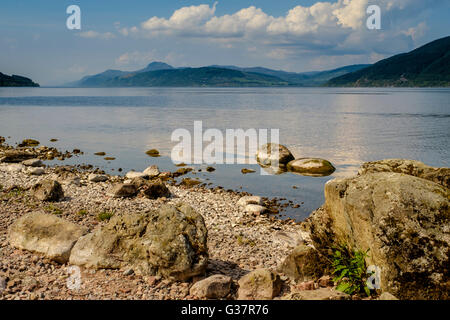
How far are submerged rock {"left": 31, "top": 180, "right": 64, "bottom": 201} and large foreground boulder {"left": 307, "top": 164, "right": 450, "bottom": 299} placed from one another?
576 inches

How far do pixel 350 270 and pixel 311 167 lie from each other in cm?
1987

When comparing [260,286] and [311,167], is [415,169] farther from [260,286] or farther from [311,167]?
Result: [311,167]

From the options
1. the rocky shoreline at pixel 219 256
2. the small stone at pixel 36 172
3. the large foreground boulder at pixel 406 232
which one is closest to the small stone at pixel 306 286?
the rocky shoreline at pixel 219 256

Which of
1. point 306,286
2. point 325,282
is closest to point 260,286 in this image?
point 306,286

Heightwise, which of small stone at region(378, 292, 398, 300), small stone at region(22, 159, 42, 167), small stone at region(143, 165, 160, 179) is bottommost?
small stone at region(143, 165, 160, 179)

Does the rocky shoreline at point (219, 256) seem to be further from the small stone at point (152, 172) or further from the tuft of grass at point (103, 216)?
the small stone at point (152, 172)

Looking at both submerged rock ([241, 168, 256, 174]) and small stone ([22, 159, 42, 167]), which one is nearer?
small stone ([22, 159, 42, 167])

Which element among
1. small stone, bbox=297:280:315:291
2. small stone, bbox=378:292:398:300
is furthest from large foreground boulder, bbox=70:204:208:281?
small stone, bbox=378:292:398:300

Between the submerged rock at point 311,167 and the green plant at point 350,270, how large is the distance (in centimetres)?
1828

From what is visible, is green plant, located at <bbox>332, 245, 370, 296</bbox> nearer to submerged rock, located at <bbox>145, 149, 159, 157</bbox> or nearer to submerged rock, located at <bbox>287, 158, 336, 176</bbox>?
submerged rock, located at <bbox>287, 158, 336, 176</bbox>

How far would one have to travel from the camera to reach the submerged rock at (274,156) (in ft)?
102

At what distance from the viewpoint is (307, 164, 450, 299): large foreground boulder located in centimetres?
834

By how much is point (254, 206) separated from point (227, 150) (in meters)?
19.2

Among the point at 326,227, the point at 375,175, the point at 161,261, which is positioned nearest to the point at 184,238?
the point at 161,261
